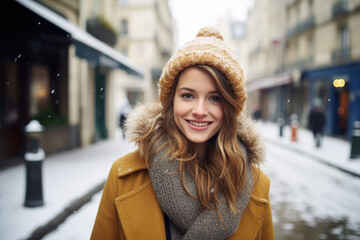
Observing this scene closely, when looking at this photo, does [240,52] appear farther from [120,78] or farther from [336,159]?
[336,159]

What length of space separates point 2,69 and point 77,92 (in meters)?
3.26

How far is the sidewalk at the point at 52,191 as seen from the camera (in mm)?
3643

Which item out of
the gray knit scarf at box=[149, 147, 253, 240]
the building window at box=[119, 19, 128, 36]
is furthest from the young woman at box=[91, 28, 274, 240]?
the building window at box=[119, 19, 128, 36]

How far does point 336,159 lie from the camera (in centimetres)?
911

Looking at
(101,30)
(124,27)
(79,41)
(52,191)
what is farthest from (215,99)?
(124,27)

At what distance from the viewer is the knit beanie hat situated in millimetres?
1494

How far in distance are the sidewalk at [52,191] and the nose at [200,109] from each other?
295cm

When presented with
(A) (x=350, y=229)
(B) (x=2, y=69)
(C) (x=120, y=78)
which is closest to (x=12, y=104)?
(B) (x=2, y=69)

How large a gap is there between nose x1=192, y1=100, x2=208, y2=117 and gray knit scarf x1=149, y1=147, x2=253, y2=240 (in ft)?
1.01

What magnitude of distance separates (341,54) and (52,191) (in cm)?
1800

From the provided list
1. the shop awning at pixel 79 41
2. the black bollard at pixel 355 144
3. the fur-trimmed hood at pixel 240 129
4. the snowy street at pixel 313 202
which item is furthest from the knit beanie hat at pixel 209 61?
the black bollard at pixel 355 144

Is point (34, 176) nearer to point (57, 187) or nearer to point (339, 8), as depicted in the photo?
point (57, 187)

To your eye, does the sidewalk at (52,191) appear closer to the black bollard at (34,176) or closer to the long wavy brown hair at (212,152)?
the black bollard at (34,176)

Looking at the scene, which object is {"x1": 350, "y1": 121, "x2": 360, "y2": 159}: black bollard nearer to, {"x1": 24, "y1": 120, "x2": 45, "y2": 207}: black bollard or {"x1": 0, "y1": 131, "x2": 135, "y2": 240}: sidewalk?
{"x1": 0, "y1": 131, "x2": 135, "y2": 240}: sidewalk
